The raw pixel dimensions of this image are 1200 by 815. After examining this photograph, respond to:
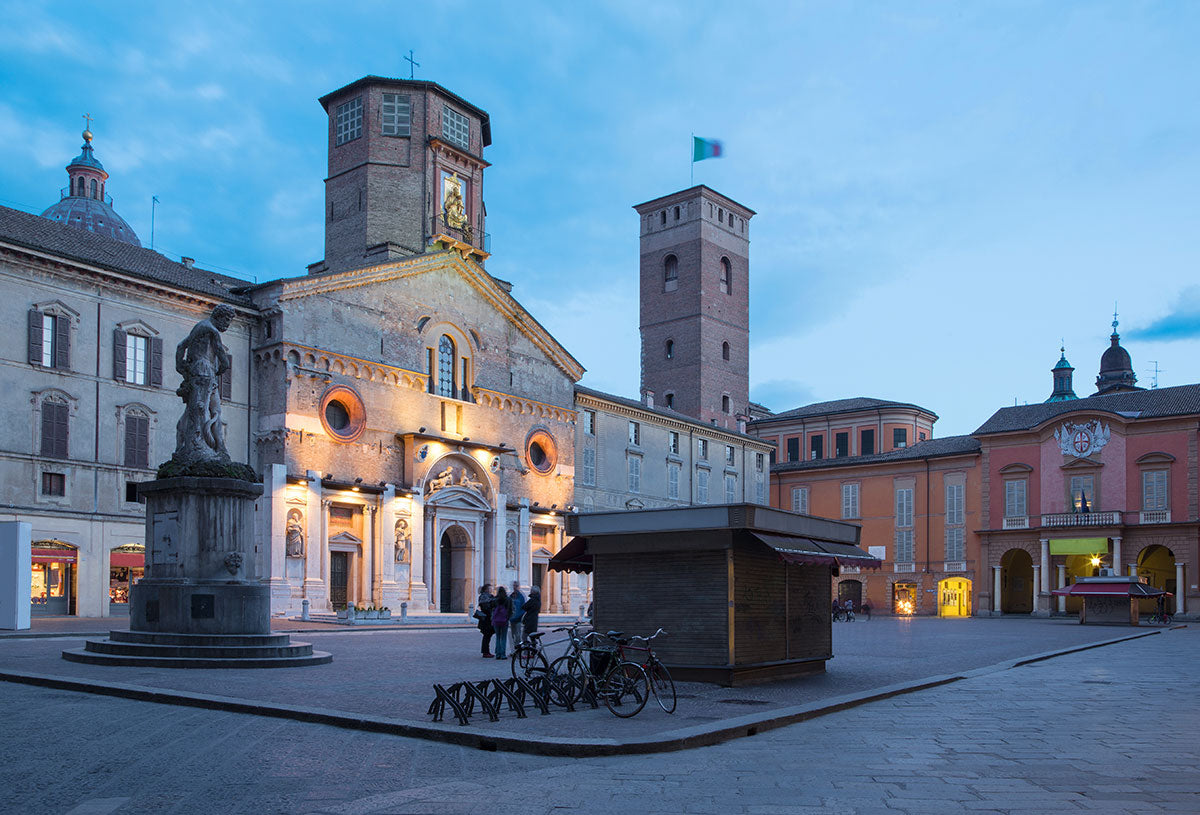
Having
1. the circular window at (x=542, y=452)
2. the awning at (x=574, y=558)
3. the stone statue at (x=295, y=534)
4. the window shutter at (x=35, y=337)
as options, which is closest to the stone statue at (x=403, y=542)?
the stone statue at (x=295, y=534)

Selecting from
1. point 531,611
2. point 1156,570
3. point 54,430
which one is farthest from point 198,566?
point 1156,570

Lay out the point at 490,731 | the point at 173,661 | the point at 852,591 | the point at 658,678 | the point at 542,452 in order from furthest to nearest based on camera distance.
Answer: the point at 852,591 → the point at 542,452 → the point at 173,661 → the point at 658,678 → the point at 490,731

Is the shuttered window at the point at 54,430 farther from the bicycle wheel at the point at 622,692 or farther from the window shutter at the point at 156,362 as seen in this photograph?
the bicycle wheel at the point at 622,692

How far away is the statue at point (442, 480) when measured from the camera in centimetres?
4184

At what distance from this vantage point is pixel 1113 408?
56531 millimetres

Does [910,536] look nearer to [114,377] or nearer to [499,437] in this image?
[499,437]

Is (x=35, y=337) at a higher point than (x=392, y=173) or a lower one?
lower

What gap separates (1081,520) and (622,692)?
165ft

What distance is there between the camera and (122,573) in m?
33.6

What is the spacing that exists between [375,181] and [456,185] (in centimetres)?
376

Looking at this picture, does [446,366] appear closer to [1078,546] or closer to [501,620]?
[501,620]

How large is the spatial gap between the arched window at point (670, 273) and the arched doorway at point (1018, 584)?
2743 cm

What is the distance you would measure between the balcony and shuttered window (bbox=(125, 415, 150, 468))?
145ft

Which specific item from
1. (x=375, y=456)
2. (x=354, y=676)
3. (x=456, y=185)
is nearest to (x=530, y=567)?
(x=375, y=456)
